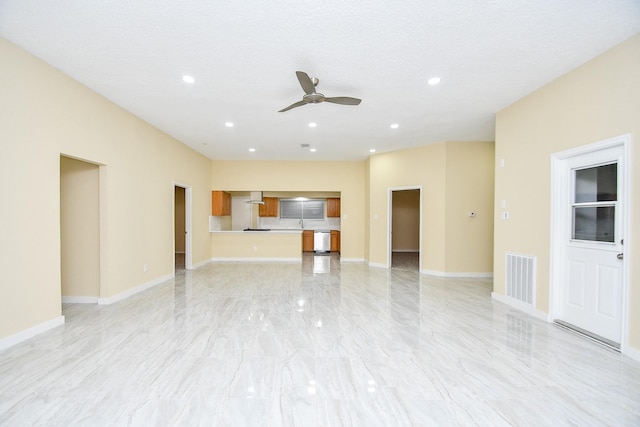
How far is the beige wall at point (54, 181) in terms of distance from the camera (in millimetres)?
2682

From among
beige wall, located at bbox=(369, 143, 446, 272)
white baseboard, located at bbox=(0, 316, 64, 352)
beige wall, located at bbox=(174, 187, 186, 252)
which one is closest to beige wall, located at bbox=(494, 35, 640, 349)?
beige wall, located at bbox=(369, 143, 446, 272)

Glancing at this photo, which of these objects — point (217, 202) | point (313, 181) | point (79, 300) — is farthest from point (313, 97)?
point (217, 202)

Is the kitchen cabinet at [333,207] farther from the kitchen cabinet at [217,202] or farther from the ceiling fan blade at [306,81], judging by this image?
the ceiling fan blade at [306,81]

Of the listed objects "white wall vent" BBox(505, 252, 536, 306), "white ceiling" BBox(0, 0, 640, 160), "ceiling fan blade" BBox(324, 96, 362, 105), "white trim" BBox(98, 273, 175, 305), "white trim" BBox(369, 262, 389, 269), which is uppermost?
"white ceiling" BBox(0, 0, 640, 160)

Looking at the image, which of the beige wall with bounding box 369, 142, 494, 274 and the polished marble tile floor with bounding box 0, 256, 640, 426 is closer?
the polished marble tile floor with bounding box 0, 256, 640, 426

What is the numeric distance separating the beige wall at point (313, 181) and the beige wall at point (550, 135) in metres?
4.08

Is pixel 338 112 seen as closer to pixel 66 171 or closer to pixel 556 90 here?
pixel 556 90

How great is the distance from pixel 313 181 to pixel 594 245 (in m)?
6.04

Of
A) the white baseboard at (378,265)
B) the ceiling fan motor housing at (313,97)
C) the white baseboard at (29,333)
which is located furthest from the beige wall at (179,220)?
the ceiling fan motor housing at (313,97)

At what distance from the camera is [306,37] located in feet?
8.26

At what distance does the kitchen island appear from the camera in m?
7.96

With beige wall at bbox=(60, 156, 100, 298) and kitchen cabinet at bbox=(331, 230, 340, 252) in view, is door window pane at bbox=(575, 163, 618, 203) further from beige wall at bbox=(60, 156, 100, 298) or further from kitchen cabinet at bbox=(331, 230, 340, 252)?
kitchen cabinet at bbox=(331, 230, 340, 252)

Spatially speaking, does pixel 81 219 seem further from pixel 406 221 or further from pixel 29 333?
pixel 406 221

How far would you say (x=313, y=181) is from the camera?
8.04 metres
